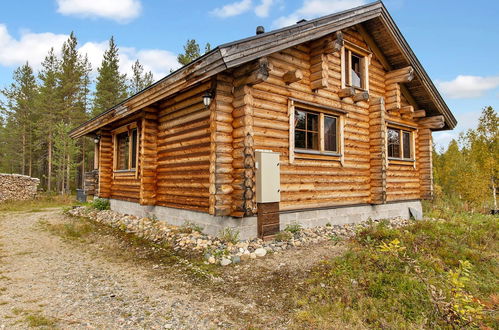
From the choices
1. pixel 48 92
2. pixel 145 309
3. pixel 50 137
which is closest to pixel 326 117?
pixel 145 309

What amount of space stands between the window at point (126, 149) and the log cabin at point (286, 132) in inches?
2.1

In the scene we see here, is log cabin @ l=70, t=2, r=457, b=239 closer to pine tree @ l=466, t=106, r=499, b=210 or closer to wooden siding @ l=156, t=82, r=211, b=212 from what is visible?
wooden siding @ l=156, t=82, r=211, b=212

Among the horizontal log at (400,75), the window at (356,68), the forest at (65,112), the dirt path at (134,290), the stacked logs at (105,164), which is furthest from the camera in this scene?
the forest at (65,112)

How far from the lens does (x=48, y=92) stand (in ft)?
86.6

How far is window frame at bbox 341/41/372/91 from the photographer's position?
8.86 metres

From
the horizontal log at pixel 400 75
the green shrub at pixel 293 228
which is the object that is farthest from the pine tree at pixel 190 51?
the green shrub at pixel 293 228

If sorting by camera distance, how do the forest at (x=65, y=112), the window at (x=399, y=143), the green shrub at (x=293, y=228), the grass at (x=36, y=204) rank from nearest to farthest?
the green shrub at (x=293, y=228) < the window at (x=399, y=143) < the grass at (x=36, y=204) < the forest at (x=65, y=112)

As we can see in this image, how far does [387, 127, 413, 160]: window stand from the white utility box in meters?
6.19

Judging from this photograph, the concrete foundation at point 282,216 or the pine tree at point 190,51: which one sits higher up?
the pine tree at point 190,51

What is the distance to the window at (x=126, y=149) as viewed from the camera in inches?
420

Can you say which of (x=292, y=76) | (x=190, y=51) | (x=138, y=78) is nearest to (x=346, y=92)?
(x=292, y=76)

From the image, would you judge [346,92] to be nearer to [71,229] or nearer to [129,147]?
[129,147]

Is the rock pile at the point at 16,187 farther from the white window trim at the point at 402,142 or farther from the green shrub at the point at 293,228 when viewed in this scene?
the white window trim at the point at 402,142

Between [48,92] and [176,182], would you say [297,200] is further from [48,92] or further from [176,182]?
[48,92]
